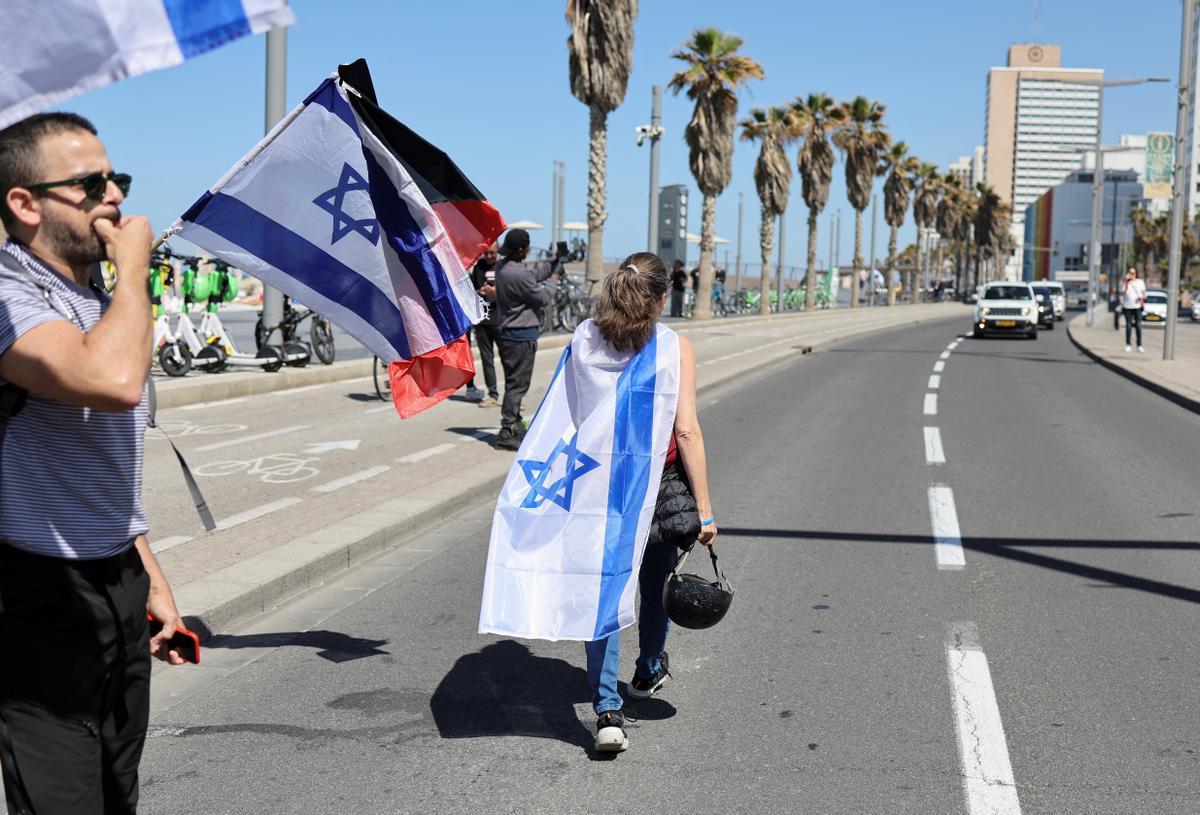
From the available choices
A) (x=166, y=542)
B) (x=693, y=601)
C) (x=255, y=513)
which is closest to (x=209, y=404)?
(x=255, y=513)

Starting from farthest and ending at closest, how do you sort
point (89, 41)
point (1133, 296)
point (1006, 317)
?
1. point (1006, 317)
2. point (1133, 296)
3. point (89, 41)

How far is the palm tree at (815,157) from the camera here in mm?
59500

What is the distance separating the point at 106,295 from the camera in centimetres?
269

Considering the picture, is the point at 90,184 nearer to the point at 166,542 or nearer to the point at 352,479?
the point at 166,542

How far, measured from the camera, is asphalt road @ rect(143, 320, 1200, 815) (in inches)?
159

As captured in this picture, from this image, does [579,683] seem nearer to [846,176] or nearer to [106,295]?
[106,295]

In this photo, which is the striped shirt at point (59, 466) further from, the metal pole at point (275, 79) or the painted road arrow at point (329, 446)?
the metal pole at point (275, 79)

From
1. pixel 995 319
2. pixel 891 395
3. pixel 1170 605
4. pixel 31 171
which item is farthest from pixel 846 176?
pixel 31 171

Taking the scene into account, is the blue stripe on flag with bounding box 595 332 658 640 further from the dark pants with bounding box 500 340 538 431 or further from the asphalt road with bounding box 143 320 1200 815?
the dark pants with bounding box 500 340 538 431

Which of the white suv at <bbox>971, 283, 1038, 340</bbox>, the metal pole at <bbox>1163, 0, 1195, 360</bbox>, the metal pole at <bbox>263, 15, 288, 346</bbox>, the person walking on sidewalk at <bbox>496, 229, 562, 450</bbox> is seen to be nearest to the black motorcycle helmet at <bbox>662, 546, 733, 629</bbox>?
the person walking on sidewalk at <bbox>496, 229, 562, 450</bbox>

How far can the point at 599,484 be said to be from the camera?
14.5 feet

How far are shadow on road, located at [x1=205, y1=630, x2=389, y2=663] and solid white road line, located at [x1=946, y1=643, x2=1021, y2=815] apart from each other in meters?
2.48

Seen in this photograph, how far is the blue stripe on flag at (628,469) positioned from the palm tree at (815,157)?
55651 mm

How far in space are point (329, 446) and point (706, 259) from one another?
30394mm
